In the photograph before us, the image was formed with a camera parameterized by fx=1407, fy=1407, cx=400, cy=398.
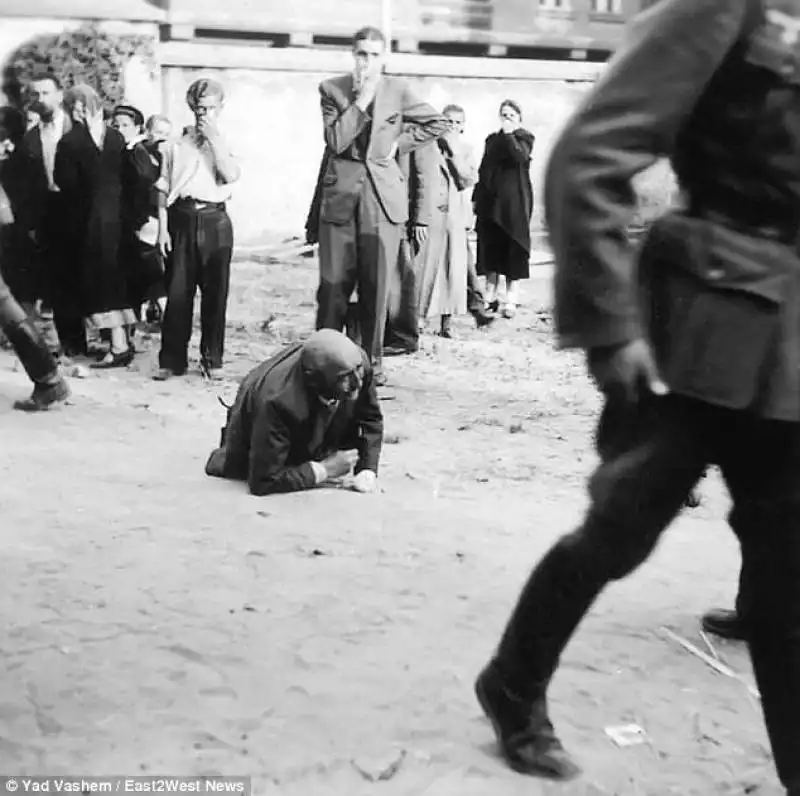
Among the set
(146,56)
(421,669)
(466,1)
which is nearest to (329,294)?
(421,669)

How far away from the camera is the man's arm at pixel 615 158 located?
2412 millimetres

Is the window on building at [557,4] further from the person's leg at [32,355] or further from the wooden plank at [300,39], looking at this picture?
the person's leg at [32,355]

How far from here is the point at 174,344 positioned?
8906 millimetres

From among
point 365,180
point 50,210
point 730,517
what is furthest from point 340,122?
point 730,517

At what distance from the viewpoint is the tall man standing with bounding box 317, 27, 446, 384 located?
816 centimetres

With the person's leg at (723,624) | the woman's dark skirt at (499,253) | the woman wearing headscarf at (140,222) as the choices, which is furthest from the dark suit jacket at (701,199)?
the woman's dark skirt at (499,253)

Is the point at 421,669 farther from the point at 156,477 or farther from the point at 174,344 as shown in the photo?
the point at 174,344

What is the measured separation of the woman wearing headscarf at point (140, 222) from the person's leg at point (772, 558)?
7.20 meters

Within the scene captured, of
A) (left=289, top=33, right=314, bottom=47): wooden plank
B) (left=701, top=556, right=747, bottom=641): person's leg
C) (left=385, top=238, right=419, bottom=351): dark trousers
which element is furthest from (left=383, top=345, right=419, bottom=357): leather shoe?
(left=289, top=33, right=314, bottom=47): wooden plank

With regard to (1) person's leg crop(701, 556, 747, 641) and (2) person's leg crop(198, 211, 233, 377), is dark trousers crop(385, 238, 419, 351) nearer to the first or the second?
→ (2) person's leg crop(198, 211, 233, 377)

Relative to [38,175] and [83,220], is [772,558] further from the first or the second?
[38,175]

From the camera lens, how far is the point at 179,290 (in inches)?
347

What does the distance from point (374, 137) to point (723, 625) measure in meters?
4.69

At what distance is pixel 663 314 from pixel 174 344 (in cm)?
655
